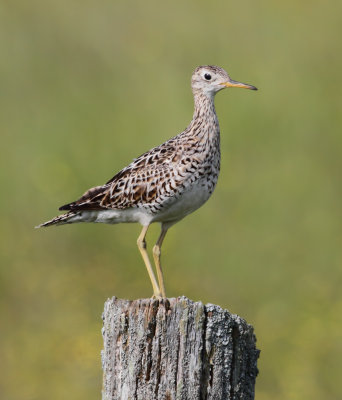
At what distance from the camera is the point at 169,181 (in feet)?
28.8

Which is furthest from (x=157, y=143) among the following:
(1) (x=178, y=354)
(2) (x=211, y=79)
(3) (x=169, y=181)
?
(1) (x=178, y=354)

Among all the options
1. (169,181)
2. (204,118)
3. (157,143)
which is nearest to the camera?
(169,181)

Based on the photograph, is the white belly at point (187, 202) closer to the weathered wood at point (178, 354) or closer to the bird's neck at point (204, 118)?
the bird's neck at point (204, 118)

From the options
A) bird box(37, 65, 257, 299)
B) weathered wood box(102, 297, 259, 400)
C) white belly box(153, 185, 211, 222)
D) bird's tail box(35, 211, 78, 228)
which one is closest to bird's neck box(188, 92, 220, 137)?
bird box(37, 65, 257, 299)

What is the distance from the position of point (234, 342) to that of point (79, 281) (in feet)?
22.1

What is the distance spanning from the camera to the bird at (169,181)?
8.77m

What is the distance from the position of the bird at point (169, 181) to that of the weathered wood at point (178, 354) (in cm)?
245

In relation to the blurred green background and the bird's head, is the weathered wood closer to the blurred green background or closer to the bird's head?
the bird's head

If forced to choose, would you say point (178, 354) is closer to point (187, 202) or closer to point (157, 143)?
point (187, 202)

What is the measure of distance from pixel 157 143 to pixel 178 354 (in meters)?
8.71

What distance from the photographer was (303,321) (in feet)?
40.9

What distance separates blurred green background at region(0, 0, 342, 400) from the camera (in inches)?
472

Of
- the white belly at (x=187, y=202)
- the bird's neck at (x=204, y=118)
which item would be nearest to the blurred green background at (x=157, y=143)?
the white belly at (x=187, y=202)

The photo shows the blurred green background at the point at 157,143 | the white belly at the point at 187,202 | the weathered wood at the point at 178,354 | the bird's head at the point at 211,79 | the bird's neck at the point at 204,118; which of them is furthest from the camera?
the blurred green background at the point at 157,143
